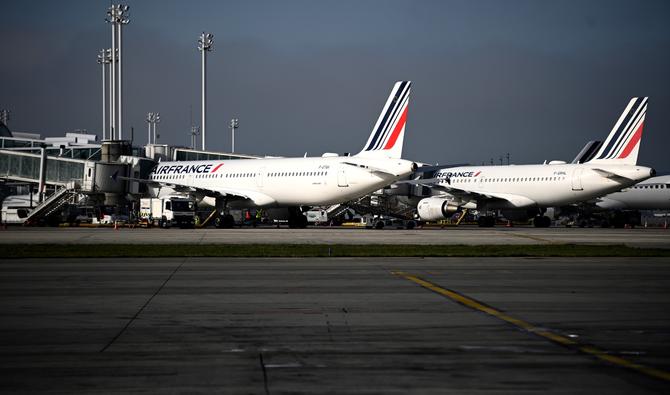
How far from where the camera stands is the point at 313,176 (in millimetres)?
53500

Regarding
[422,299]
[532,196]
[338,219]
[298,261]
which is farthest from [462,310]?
[338,219]

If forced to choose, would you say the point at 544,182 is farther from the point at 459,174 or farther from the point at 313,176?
the point at 313,176

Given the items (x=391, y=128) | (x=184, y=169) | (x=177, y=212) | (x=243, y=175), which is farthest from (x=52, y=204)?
(x=391, y=128)

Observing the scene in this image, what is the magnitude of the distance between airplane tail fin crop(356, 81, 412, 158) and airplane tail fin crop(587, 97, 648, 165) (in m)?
14.5

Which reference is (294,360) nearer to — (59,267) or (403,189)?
(59,267)

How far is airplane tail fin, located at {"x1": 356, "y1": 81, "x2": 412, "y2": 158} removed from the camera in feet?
173

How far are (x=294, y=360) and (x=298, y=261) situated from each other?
1556 centimetres

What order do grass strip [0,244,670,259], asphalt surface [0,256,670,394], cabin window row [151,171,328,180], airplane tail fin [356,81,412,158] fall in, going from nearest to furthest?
asphalt surface [0,256,670,394], grass strip [0,244,670,259], airplane tail fin [356,81,412,158], cabin window row [151,171,328,180]

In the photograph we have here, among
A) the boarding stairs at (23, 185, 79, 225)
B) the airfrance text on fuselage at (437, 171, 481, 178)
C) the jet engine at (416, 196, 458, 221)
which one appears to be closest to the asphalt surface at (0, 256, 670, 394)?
the jet engine at (416, 196, 458, 221)

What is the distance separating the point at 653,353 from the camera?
9766 millimetres

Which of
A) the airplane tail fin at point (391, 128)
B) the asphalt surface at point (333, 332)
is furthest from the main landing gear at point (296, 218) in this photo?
the asphalt surface at point (333, 332)

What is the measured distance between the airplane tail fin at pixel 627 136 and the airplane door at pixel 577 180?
2284 mm

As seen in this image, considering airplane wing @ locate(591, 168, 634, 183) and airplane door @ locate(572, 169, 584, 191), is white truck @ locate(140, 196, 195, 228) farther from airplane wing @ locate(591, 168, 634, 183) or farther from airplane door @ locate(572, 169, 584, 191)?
airplane wing @ locate(591, 168, 634, 183)

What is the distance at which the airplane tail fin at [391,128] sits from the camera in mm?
52750
